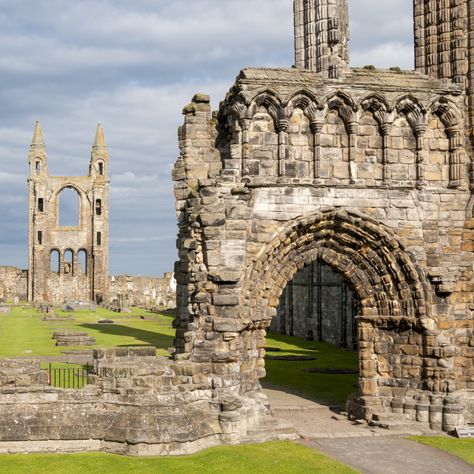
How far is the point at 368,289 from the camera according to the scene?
15727 mm

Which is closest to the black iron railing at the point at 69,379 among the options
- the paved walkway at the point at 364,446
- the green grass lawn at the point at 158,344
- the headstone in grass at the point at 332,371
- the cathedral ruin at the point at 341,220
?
the cathedral ruin at the point at 341,220

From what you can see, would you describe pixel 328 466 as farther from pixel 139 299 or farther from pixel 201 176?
pixel 139 299

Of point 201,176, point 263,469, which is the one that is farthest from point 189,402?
point 201,176

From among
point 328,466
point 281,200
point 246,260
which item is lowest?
point 328,466

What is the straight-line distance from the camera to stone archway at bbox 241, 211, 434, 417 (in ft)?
49.0

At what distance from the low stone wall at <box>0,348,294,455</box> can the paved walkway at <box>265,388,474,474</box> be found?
152 centimetres

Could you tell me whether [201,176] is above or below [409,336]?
above

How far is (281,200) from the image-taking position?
14.8 metres

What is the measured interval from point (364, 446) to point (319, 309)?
22.9 m

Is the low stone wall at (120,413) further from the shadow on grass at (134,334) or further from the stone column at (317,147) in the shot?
the shadow on grass at (134,334)

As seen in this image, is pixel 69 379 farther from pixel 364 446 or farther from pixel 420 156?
pixel 420 156

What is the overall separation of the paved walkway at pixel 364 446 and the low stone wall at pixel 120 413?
1517 mm

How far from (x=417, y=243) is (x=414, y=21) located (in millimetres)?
5417

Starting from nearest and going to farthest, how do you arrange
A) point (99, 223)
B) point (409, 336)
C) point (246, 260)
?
point (246, 260) < point (409, 336) < point (99, 223)
